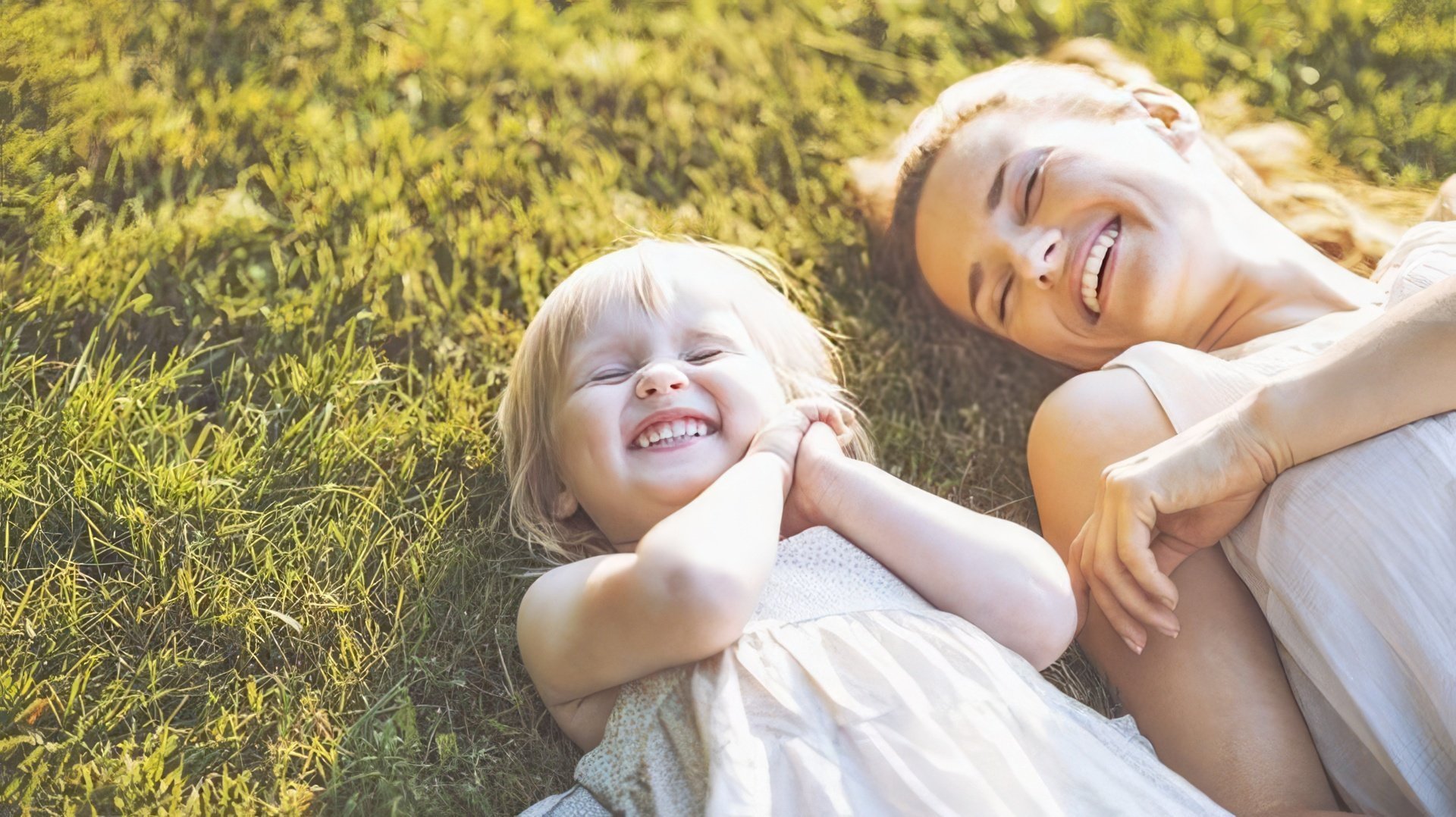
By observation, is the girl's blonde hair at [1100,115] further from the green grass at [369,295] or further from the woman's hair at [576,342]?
the woman's hair at [576,342]

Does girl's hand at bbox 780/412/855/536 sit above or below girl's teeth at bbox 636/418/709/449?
below

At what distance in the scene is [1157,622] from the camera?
232 centimetres

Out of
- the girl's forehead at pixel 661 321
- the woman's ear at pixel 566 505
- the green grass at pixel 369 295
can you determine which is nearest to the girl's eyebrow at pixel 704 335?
the girl's forehead at pixel 661 321

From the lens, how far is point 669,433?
243cm

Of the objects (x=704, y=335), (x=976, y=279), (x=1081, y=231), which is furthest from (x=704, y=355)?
(x=1081, y=231)

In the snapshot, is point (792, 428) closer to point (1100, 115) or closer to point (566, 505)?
point (566, 505)

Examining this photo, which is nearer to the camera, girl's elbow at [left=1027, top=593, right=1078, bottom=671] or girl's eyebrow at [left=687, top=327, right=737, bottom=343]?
girl's elbow at [left=1027, top=593, right=1078, bottom=671]

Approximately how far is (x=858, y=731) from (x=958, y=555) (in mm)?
421

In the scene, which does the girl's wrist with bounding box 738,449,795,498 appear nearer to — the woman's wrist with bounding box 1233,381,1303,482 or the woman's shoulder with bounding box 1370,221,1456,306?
the woman's wrist with bounding box 1233,381,1303,482

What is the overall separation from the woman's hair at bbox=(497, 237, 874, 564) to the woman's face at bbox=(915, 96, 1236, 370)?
20.1 inches

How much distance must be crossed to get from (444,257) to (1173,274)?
1.84m

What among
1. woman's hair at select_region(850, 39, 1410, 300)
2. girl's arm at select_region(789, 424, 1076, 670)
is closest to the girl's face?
girl's arm at select_region(789, 424, 1076, 670)

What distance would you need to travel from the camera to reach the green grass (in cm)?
236

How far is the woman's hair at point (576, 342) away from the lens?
2.57 m
